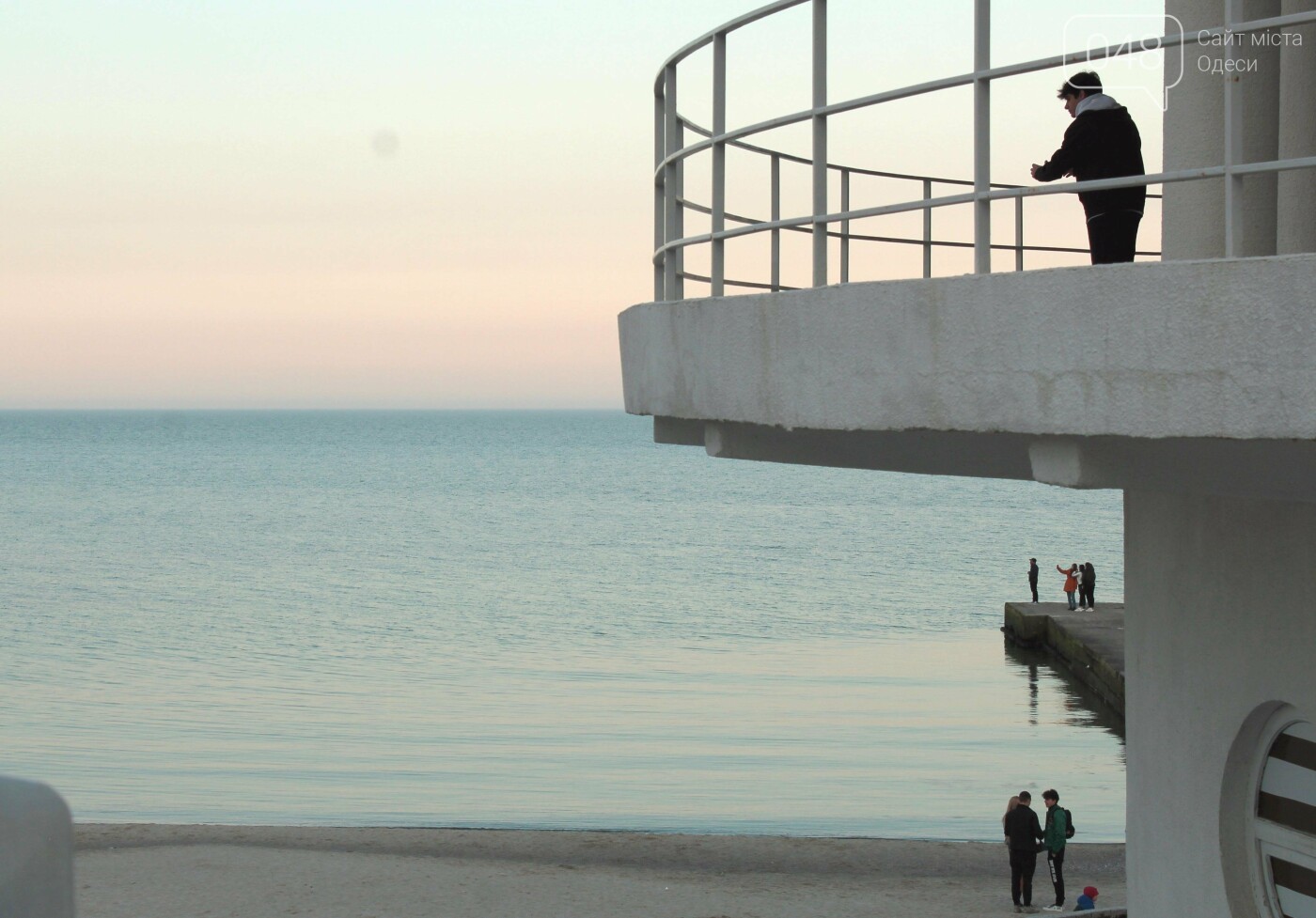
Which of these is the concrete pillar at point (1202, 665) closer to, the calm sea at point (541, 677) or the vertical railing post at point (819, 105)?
the vertical railing post at point (819, 105)

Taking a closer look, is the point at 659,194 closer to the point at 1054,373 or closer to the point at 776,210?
the point at 776,210

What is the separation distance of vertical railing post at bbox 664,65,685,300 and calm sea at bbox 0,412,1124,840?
16172 mm

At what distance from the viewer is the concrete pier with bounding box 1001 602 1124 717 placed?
1287 inches

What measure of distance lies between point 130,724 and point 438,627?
1695 centimetres

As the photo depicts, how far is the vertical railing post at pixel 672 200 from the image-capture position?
22.9 feet

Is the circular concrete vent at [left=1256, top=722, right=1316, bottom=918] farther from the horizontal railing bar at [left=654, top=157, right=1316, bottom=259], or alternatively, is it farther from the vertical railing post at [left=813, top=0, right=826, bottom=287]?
the vertical railing post at [left=813, top=0, right=826, bottom=287]

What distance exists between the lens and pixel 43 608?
5016 cm

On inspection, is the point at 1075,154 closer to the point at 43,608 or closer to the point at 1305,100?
the point at 1305,100

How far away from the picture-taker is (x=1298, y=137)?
5242 millimetres

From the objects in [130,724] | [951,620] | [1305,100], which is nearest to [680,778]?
[130,724]

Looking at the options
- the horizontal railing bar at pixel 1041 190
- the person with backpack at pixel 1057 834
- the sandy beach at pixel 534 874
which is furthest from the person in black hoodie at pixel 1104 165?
the sandy beach at pixel 534 874

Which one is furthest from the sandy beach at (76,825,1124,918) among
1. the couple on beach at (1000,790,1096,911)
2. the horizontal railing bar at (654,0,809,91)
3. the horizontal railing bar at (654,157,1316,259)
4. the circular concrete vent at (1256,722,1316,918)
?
the horizontal railing bar at (654,157,1316,259)

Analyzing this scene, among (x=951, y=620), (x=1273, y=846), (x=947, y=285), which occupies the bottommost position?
(x=951, y=620)

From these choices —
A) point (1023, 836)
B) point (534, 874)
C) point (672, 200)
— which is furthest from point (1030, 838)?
point (672, 200)
